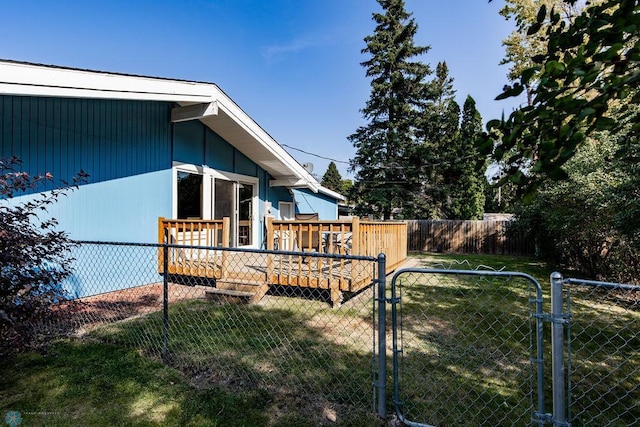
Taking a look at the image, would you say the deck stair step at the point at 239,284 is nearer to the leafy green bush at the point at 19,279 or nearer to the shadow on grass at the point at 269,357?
the shadow on grass at the point at 269,357

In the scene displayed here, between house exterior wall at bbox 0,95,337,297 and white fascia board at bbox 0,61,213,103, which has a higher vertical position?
white fascia board at bbox 0,61,213,103

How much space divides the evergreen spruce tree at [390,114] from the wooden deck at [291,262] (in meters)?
11.2

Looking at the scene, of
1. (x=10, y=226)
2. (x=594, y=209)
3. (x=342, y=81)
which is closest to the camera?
(x=10, y=226)

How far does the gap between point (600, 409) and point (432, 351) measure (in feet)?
4.62

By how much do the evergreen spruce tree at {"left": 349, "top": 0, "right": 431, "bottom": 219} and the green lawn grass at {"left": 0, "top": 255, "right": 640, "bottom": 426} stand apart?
45.1 ft

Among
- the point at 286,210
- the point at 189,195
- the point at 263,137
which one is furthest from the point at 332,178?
the point at 189,195

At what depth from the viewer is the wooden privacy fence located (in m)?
15.0

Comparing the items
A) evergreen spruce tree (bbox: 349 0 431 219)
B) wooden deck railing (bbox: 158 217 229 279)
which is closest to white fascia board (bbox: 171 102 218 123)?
wooden deck railing (bbox: 158 217 229 279)

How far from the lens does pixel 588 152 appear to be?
7949 millimetres

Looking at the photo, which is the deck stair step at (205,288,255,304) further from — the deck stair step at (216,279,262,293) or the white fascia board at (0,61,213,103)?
the white fascia board at (0,61,213,103)

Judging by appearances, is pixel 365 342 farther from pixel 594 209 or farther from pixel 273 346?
pixel 594 209

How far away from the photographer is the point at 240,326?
4.38m

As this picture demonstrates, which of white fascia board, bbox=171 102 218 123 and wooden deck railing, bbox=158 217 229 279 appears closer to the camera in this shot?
wooden deck railing, bbox=158 217 229 279

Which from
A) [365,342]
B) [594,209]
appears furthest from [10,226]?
[594,209]
